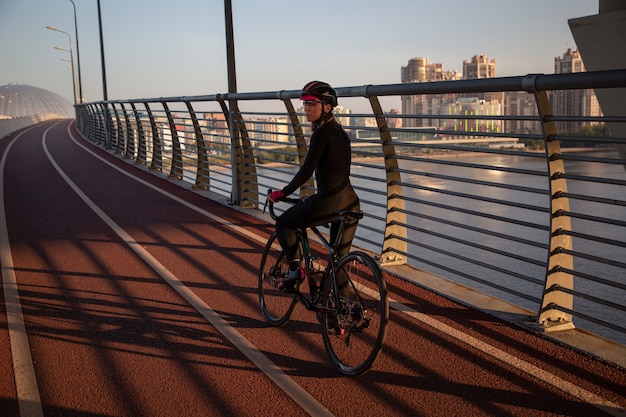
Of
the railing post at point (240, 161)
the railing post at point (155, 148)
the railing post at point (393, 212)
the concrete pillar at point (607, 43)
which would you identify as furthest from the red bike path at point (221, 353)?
the railing post at point (155, 148)

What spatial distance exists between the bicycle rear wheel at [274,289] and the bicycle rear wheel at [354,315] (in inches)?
32.2

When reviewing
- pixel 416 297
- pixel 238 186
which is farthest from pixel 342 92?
pixel 238 186

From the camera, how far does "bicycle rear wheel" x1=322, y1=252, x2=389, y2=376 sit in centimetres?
424

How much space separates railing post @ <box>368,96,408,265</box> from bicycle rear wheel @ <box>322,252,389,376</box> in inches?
106

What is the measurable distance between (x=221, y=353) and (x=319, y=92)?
1.95 meters

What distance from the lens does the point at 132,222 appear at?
10578 mm

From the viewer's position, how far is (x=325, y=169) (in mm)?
4840

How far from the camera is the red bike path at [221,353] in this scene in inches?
162

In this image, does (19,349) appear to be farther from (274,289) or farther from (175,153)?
(175,153)

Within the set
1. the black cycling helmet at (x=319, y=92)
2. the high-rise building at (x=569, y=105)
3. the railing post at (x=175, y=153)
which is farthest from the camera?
the railing post at (x=175, y=153)

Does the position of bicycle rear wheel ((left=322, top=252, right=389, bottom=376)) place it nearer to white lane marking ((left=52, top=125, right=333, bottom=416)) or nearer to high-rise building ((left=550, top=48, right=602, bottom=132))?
white lane marking ((left=52, top=125, right=333, bottom=416))

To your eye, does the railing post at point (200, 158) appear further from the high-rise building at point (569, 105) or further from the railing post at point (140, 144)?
the high-rise building at point (569, 105)

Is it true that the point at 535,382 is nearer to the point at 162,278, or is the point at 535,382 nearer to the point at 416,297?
the point at 416,297

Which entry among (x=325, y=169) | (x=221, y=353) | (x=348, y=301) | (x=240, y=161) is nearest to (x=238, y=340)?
(x=221, y=353)
